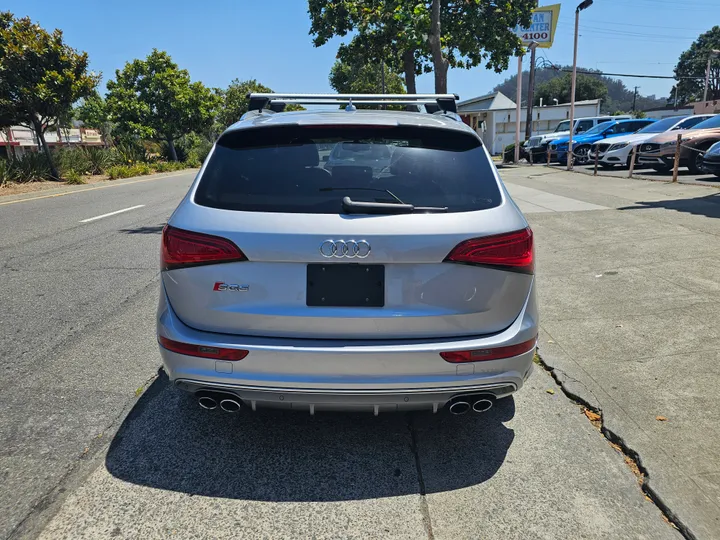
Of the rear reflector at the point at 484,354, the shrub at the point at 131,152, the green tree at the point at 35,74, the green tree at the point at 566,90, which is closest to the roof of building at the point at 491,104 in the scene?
the shrub at the point at 131,152

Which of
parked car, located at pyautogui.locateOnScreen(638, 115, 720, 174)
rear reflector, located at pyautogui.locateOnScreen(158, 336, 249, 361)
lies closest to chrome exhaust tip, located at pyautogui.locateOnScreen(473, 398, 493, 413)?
rear reflector, located at pyautogui.locateOnScreen(158, 336, 249, 361)

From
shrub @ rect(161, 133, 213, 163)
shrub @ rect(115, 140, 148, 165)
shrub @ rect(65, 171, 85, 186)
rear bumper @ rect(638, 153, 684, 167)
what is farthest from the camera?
shrub @ rect(161, 133, 213, 163)

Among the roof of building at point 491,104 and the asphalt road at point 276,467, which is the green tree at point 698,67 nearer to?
the roof of building at point 491,104

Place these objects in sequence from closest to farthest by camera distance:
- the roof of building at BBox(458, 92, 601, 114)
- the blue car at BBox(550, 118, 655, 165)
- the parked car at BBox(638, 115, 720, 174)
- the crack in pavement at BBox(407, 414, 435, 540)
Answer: the crack in pavement at BBox(407, 414, 435, 540)
the parked car at BBox(638, 115, 720, 174)
the blue car at BBox(550, 118, 655, 165)
the roof of building at BBox(458, 92, 601, 114)

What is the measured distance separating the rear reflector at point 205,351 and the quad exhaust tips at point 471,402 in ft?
3.41

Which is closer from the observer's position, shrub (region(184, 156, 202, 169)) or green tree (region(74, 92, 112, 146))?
shrub (region(184, 156, 202, 169))

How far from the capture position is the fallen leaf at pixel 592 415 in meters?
3.32

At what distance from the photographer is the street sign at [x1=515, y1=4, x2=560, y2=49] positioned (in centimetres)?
2553

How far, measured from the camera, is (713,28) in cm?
9338

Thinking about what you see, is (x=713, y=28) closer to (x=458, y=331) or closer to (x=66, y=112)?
(x=66, y=112)

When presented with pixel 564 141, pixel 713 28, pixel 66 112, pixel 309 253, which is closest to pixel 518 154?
pixel 564 141

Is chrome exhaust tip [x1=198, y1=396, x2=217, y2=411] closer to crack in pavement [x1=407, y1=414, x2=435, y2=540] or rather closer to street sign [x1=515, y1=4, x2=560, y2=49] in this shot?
crack in pavement [x1=407, y1=414, x2=435, y2=540]

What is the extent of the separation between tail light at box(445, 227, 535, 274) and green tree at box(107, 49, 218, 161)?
119ft

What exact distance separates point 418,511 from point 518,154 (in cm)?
2939
